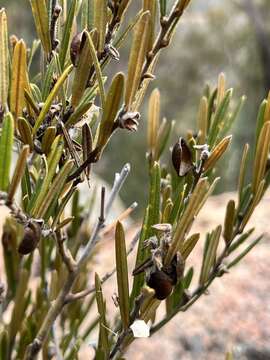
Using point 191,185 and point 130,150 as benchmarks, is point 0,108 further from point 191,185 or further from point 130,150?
point 130,150

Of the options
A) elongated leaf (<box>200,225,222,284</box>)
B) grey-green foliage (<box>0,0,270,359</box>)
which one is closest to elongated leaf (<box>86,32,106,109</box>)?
grey-green foliage (<box>0,0,270,359</box>)

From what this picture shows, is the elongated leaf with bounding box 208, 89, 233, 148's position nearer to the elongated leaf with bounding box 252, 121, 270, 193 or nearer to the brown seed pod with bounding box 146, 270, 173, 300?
the elongated leaf with bounding box 252, 121, 270, 193

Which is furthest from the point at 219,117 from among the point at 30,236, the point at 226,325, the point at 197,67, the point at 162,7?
the point at 197,67

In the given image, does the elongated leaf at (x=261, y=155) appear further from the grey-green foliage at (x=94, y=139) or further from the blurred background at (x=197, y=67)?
the blurred background at (x=197, y=67)

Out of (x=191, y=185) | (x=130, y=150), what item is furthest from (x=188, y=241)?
(x=130, y=150)

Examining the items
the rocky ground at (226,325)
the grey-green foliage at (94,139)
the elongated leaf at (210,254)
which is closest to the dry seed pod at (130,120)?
the grey-green foliage at (94,139)
